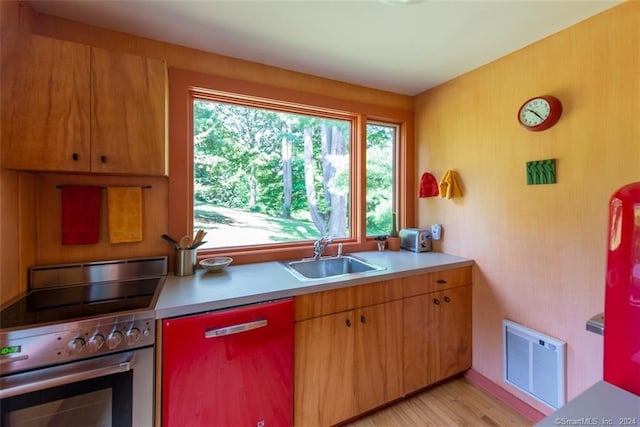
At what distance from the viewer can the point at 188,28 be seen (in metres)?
1.52

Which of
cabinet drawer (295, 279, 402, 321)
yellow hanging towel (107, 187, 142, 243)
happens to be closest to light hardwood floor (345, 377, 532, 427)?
cabinet drawer (295, 279, 402, 321)

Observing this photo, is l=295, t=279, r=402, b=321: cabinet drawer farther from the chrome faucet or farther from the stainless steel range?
the stainless steel range

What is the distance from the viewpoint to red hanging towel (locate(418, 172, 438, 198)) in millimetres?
2297

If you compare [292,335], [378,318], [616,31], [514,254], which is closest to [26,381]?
[292,335]

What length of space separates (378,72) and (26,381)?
7.96 ft

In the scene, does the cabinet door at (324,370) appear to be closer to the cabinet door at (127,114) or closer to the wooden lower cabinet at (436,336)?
the wooden lower cabinet at (436,336)

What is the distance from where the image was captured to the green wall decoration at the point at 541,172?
1.56m

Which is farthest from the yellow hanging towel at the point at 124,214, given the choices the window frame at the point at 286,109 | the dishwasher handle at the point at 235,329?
the dishwasher handle at the point at 235,329

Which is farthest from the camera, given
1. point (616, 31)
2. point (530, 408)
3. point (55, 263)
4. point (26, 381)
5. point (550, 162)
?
point (530, 408)

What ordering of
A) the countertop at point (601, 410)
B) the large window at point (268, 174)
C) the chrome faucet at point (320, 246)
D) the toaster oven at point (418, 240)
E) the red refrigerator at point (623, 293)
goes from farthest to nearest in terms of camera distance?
1. the toaster oven at point (418, 240)
2. the chrome faucet at point (320, 246)
3. the large window at point (268, 174)
4. the red refrigerator at point (623, 293)
5. the countertop at point (601, 410)

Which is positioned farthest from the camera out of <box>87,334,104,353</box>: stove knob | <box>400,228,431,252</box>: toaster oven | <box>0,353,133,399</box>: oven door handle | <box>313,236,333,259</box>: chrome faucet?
<box>400,228,431,252</box>: toaster oven

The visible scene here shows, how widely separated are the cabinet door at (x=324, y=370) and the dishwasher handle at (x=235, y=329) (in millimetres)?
224

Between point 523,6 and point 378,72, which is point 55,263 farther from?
point 523,6

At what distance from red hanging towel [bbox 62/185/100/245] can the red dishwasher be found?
78 cm
